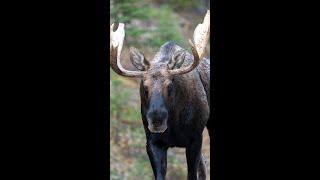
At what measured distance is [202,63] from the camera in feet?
33.1

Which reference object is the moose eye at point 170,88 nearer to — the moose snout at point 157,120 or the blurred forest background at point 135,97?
the moose snout at point 157,120

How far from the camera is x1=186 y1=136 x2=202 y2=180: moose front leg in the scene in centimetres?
954

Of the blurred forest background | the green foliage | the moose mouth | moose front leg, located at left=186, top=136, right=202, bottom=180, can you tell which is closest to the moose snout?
the moose mouth

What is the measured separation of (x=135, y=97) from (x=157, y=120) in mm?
9439

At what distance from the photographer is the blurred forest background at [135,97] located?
663 inches

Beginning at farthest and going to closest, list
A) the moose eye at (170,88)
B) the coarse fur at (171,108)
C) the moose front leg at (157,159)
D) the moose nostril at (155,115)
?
the moose front leg at (157,159), the moose eye at (170,88), the coarse fur at (171,108), the moose nostril at (155,115)

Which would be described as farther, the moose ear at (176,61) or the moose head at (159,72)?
the moose ear at (176,61)

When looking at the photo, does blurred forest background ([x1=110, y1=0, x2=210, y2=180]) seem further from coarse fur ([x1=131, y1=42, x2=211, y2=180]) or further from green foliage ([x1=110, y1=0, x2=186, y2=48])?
coarse fur ([x1=131, y1=42, x2=211, y2=180])

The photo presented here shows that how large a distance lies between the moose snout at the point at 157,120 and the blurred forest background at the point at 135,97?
7.18m

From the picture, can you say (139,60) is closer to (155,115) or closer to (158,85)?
(158,85)

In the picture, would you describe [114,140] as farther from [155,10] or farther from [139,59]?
[139,59]

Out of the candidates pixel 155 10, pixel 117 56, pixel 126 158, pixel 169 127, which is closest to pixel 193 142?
pixel 169 127

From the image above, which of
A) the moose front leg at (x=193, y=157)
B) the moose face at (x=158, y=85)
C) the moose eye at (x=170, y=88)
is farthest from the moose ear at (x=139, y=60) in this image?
the moose front leg at (x=193, y=157)
